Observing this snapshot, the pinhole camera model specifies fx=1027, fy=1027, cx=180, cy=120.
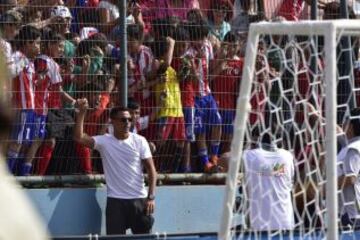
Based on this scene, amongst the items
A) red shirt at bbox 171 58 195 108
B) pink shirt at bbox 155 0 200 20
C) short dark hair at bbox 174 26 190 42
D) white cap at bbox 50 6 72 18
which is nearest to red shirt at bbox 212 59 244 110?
red shirt at bbox 171 58 195 108

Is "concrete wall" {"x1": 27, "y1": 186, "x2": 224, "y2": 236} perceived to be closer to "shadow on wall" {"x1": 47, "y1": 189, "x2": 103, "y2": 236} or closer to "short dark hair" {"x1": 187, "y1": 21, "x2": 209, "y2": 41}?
"shadow on wall" {"x1": 47, "y1": 189, "x2": 103, "y2": 236}

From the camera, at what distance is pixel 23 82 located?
8.94 m

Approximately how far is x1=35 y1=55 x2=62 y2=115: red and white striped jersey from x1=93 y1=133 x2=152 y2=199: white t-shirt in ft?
2.02

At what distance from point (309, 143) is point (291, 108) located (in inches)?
15.8

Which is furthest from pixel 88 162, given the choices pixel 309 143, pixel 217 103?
pixel 309 143

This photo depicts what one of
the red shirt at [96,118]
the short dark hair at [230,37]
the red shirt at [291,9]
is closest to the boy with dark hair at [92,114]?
the red shirt at [96,118]

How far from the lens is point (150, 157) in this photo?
30.9ft

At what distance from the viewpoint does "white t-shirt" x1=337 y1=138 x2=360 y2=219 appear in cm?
841

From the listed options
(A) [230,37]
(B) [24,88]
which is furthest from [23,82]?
(A) [230,37]

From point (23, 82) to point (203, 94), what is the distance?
1.82m

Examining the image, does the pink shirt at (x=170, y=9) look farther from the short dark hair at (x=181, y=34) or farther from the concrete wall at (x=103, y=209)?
the concrete wall at (x=103, y=209)

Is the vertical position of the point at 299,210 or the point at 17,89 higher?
the point at 17,89

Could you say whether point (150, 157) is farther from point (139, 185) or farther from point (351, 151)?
point (351, 151)

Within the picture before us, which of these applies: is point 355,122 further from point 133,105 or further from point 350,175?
point 133,105
